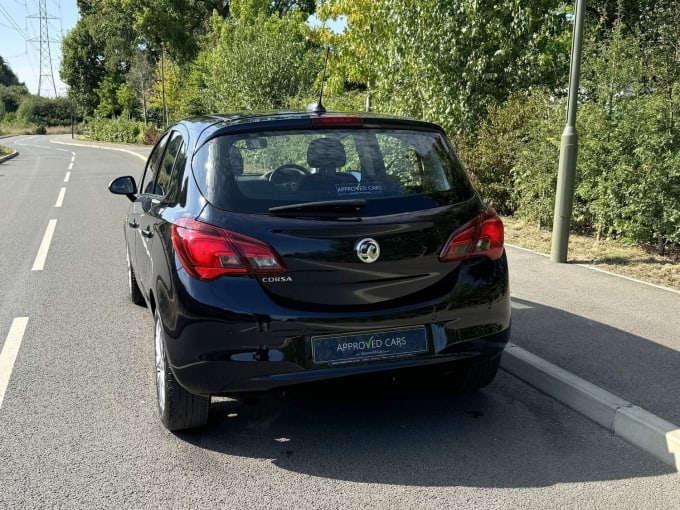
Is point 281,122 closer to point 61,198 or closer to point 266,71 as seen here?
point 61,198

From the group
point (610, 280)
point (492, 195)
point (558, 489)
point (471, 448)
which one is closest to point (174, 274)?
point (471, 448)

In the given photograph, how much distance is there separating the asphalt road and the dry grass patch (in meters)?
1.67

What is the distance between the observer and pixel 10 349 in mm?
5195

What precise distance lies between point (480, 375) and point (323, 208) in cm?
152

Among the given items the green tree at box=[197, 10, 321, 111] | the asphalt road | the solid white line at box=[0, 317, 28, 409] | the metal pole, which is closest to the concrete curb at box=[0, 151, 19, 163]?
the green tree at box=[197, 10, 321, 111]

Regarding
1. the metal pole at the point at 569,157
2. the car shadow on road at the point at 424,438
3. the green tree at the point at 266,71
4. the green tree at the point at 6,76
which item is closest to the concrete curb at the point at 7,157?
the green tree at the point at 266,71

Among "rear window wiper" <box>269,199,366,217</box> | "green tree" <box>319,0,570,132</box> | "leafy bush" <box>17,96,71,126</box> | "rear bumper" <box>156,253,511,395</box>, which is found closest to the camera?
"rear bumper" <box>156,253,511,395</box>

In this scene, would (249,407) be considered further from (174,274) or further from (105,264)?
(105,264)

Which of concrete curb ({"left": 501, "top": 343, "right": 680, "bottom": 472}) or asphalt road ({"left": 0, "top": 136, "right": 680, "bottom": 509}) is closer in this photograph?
asphalt road ({"left": 0, "top": 136, "right": 680, "bottom": 509})

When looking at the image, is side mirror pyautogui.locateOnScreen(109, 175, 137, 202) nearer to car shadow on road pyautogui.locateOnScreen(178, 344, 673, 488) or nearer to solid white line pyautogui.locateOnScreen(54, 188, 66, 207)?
car shadow on road pyautogui.locateOnScreen(178, 344, 673, 488)

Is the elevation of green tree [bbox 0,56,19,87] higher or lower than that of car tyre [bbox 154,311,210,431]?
higher

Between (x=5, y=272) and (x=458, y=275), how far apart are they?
6.28 metres

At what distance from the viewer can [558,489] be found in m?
3.16

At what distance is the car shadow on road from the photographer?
10.9 ft
